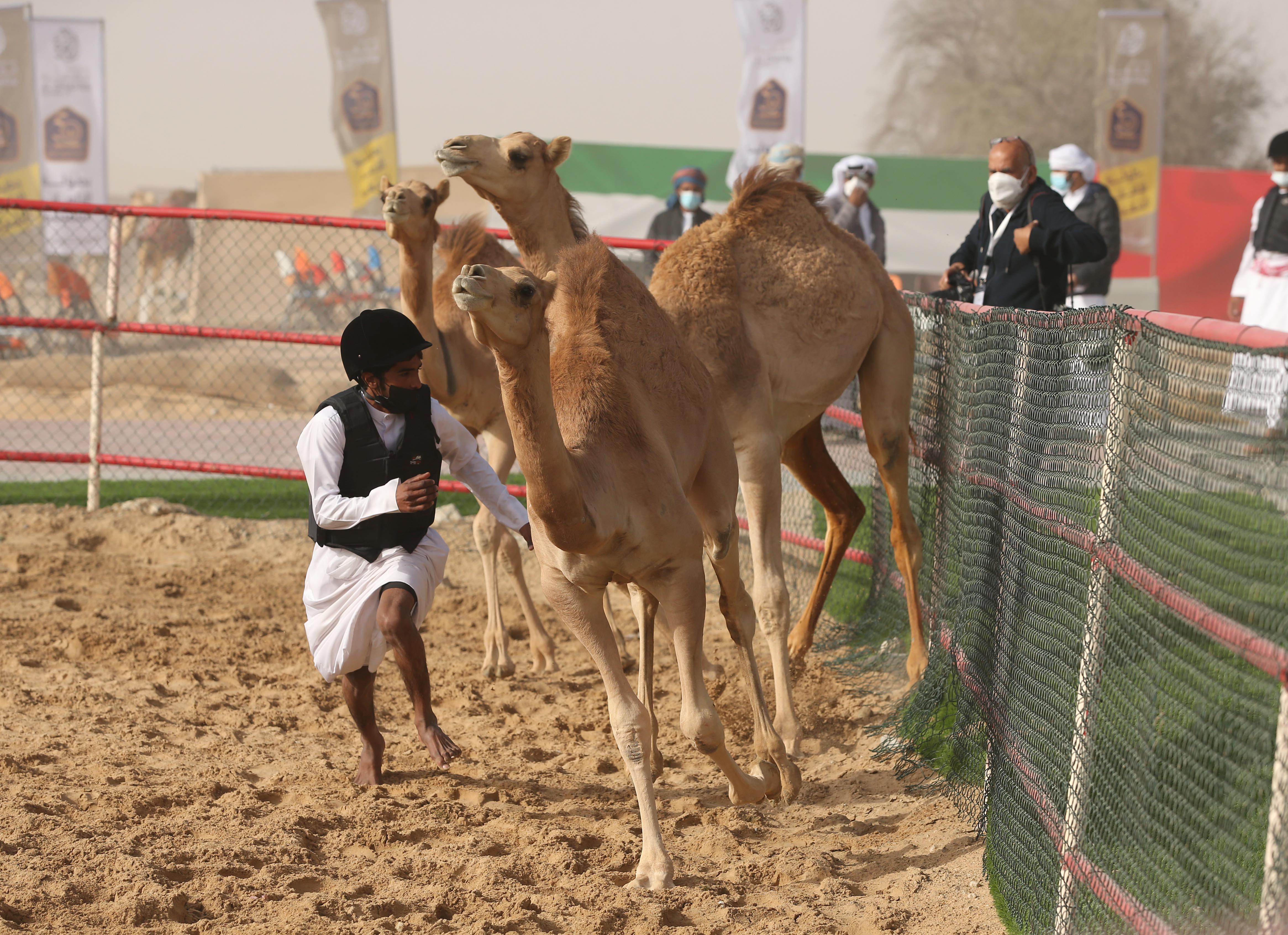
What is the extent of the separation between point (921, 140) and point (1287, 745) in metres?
61.4

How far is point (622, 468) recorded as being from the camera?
3652 millimetres

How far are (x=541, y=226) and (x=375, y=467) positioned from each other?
1.08 meters

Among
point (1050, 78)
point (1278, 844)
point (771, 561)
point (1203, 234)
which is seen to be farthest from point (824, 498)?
point (1050, 78)

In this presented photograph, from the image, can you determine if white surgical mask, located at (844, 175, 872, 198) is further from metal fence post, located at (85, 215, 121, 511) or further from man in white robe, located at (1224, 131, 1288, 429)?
metal fence post, located at (85, 215, 121, 511)

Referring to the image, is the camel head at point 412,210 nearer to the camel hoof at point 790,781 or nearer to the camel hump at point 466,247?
the camel hump at point 466,247

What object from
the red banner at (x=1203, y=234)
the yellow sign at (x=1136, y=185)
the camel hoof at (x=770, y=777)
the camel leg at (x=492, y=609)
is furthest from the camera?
the red banner at (x=1203, y=234)

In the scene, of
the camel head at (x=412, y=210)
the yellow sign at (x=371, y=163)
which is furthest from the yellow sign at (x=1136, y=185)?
the camel head at (x=412, y=210)

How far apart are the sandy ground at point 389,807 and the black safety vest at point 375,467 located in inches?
35.9

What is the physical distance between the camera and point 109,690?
18.7ft

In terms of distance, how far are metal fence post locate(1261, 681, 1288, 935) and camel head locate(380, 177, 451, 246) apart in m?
4.25

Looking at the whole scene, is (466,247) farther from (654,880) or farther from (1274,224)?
(1274,224)

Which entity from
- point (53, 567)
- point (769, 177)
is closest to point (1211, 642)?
point (769, 177)

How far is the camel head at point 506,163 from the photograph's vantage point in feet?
14.2

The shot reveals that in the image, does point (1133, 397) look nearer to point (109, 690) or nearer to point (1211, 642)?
point (1211, 642)
